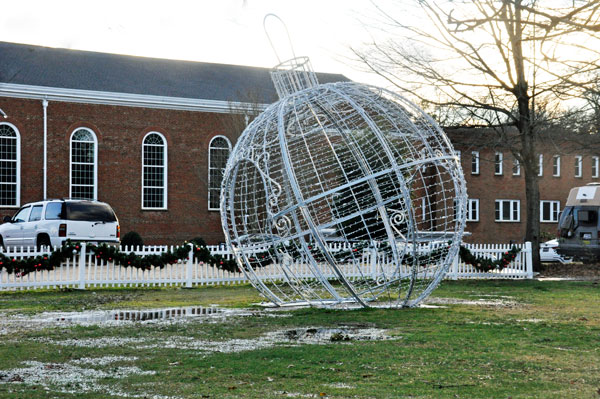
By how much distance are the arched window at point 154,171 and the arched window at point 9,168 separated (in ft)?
18.0

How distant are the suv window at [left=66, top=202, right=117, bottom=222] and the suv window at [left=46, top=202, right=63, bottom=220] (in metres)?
0.28

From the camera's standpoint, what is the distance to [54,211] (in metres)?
23.2

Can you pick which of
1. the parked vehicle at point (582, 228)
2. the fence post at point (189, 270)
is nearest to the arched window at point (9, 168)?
the fence post at point (189, 270)

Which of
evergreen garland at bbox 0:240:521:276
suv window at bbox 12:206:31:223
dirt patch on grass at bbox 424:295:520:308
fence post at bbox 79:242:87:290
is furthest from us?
suv window at bbox 12:206:31:223

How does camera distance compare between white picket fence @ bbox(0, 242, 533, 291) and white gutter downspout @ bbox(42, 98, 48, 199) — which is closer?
white picket fence @ bbox(0, 242, 533, 291)

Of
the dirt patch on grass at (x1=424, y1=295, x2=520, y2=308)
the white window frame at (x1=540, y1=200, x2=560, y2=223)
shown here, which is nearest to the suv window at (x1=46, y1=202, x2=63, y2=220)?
the dirt patch on grass at (x1=424, y1=295, x2=520, y2=308)

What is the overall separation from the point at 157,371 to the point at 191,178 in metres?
29.4

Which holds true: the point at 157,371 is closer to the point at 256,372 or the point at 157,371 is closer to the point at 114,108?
the point at 256,372

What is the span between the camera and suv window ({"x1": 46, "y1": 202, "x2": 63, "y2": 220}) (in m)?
23.0

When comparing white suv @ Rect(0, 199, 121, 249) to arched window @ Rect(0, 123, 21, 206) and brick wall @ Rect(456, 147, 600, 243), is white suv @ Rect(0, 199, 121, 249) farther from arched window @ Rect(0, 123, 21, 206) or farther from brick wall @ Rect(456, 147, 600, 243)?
brick wall @ Rect(456, 147, 600, 243)

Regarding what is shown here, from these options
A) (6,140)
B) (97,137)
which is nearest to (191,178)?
(97,137)

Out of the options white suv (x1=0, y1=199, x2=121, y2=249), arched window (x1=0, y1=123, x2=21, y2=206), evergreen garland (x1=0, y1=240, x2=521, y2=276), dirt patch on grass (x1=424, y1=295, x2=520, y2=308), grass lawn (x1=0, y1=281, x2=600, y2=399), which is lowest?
dirt patch on grass (x1=424, y1=295, x2=520, y2=308)

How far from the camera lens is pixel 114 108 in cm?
3400

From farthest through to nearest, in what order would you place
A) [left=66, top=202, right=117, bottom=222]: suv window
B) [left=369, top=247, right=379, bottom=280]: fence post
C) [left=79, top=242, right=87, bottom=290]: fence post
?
[left=66, top=202, right=117, bottom=222]: suv window < [left=369, top=247, right=379, bottom=280]: fence post < [left=79, top=242, right=87, bottom=290]: fence post
